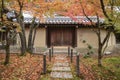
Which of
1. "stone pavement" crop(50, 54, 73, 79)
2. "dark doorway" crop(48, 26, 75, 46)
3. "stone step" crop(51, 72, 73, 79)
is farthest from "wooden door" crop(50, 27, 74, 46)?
"stone step" crop(51, 72, 73, 79)

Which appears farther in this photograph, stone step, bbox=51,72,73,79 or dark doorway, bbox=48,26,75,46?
dark doorway, bbox=48,26,75,46

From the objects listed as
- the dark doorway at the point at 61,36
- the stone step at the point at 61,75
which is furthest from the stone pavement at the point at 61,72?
the dark doorway at the point at 61,36

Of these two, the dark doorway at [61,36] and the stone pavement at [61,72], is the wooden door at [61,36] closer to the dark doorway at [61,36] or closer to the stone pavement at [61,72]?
the dark doorway at [61,36]

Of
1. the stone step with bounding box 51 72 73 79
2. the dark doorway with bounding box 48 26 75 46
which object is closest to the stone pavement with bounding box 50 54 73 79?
the stone step with bounding box 51 72 73 79

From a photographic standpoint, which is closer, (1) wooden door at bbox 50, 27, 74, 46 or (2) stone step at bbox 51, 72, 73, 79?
(2) stone step at bbox 51, 72, 73, 79

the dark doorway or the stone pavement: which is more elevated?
the dark doorway

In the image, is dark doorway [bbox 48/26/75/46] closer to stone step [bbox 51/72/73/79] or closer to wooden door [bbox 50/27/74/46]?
wooden door [bbox 50/27/74/46]

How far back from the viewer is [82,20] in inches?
1184

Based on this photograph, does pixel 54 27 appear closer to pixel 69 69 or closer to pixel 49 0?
pixel 49 0

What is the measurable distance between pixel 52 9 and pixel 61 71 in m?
9.57

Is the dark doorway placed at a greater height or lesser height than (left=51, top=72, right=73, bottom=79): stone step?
greater

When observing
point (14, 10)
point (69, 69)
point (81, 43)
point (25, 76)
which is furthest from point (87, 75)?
point (81, 43)

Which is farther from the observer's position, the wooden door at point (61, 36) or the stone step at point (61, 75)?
the wooden door at point (61, 36)

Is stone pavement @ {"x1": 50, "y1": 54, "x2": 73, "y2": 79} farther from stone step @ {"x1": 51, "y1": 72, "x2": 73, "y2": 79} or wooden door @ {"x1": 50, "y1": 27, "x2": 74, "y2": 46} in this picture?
wooden door @ {"x1": 50, "y1": 27, "x2": 74, "y2": 46}
